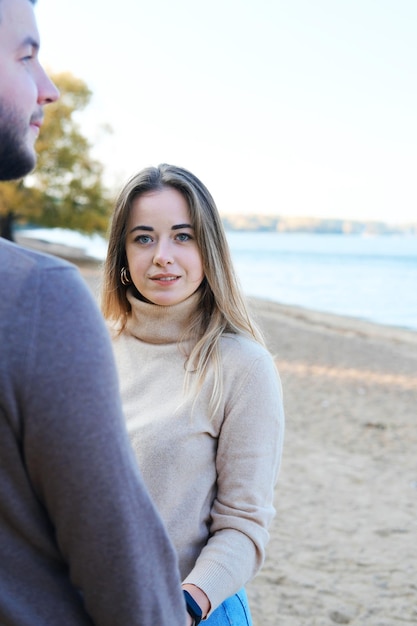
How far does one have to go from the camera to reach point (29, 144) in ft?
3.05

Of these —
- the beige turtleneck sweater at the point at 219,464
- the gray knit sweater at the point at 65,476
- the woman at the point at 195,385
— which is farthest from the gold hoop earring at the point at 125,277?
the gray knit sweater at the point at 65,476

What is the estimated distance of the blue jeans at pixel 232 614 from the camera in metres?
1.60

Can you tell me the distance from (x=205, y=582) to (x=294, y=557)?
3096 mm

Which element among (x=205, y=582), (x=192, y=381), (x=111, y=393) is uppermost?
(x=111, y=393)

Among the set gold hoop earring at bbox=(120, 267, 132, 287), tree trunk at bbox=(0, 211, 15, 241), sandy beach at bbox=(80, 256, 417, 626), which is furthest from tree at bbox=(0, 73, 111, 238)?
gold hoop earring at bbox=(120, 267, 132, 287)

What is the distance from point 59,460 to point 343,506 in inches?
192

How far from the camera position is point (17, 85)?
2.92 ft

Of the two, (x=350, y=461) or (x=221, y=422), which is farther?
(x=350, y=461)

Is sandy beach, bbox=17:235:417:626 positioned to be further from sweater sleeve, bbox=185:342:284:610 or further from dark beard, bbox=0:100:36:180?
dark beard, bbox=0:100:36:180

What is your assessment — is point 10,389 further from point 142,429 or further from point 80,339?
point 142,429

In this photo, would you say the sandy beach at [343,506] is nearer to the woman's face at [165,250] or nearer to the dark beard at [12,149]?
the woman's face at [165,250]

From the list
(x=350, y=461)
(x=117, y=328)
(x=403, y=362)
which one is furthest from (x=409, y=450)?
(x=403, y=362)

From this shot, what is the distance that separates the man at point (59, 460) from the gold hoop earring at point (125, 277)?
1148 mm

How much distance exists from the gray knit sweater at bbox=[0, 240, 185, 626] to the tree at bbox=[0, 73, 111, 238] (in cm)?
3353
